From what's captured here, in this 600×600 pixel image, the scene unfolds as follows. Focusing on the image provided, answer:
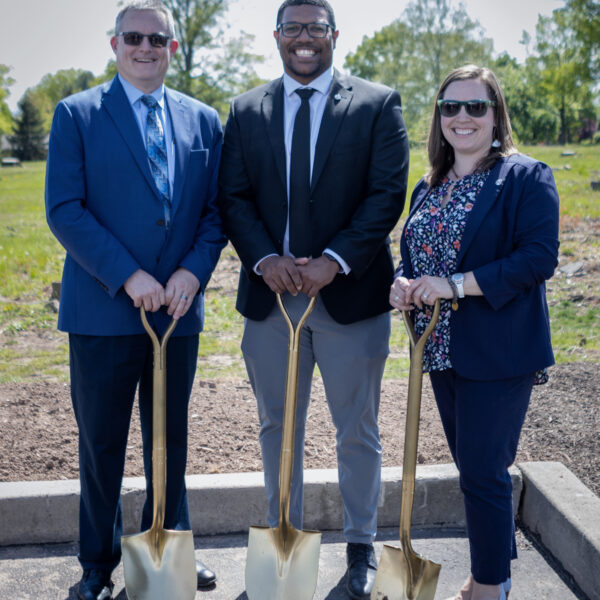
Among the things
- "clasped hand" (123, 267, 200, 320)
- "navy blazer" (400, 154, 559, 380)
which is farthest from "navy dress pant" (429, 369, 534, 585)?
"clasped hand" (123, 267, 200, 320)

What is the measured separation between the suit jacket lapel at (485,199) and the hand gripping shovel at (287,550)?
0.73 m

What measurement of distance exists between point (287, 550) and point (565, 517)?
1.38 meters

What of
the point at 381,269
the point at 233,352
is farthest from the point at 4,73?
the point at 381,269

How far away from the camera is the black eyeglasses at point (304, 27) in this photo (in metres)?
3.13

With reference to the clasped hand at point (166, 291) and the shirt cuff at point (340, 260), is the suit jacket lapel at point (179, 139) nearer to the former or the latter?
the clasped hand at point (166, 291)

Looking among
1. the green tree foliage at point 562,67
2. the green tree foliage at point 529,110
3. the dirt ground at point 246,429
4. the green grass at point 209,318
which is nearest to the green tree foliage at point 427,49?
the green tree foliage at point 562,67

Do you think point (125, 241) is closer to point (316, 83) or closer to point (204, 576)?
point (316, 83)

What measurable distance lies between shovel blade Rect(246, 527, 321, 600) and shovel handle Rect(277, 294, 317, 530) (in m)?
0.08

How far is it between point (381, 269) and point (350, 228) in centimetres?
31

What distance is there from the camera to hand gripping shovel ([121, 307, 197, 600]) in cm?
307

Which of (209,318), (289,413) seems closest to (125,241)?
(289,413)

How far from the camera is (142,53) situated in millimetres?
3094

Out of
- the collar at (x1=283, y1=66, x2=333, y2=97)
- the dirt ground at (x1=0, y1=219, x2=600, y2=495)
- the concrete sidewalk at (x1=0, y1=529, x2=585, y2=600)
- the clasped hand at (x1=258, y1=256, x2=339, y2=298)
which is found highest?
the collar at (x1=283, y1=66, x2=333, y2=97)

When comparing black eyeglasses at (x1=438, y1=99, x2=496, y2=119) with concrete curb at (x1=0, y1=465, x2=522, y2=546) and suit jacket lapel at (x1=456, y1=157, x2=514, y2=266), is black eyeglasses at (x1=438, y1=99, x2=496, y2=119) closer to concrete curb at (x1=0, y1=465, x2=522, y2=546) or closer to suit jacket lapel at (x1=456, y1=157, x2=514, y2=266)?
suit jacket lapel at (x1=456, y1=157, x2=514, y2=266)
